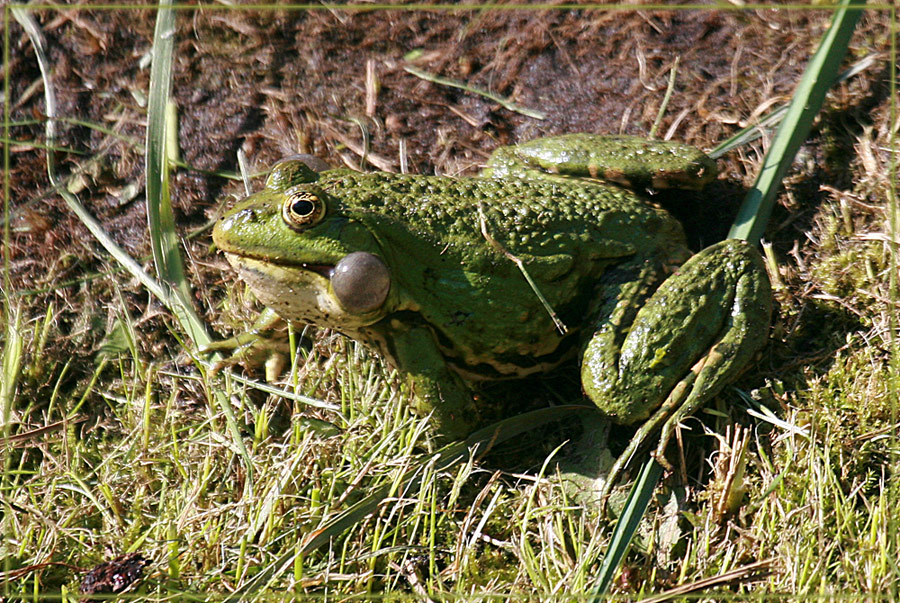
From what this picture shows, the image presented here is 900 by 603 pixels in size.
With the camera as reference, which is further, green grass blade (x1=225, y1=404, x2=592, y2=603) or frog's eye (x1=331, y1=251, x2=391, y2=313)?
frog's eye (x1=331, y1=251, x2=391, y2=313)

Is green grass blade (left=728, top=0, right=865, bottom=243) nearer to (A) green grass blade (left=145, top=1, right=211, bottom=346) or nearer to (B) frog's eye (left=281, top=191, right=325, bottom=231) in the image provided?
(B) frog's eye (left=281, top=191, right=325, bottom=231)

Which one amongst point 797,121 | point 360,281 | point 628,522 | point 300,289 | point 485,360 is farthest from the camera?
point 797,121

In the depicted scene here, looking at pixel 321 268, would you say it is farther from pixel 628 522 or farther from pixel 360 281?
pixel 628 522

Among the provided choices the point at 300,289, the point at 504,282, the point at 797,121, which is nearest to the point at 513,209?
the point at 504,282

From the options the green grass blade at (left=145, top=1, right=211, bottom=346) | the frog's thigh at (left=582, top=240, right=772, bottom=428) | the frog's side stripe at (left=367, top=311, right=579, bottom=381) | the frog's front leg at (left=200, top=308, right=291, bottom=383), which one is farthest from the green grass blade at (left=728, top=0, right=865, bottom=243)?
the green grass blade at (left=145, top=1, right=211, bottom=346)

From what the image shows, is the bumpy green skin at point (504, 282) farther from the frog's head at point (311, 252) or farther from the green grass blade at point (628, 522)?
the green grass blade at point (628, 522)

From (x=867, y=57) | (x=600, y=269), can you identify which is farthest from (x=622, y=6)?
(x=600, y=269)
